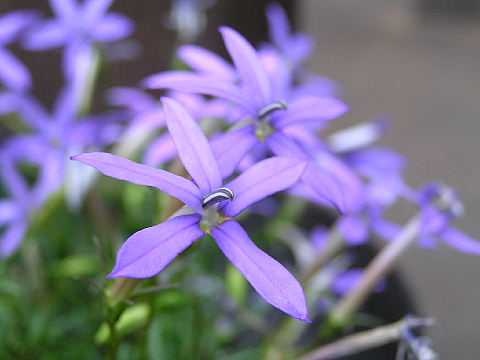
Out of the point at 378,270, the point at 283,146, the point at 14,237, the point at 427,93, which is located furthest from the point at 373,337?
the point at 427,93

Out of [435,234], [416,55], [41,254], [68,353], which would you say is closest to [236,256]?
[435,234]

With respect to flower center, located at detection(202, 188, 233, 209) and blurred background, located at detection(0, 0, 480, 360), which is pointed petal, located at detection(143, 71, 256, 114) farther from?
blurred background, located at detection(0, 0, 480, 360)

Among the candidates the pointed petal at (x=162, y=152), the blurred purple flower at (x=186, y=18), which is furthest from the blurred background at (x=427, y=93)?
the pointed petal at (x=162, y=152)

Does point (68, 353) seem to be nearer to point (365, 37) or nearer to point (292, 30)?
point (292, 30)

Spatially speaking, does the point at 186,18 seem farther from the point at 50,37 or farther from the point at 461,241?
the point at 461,241

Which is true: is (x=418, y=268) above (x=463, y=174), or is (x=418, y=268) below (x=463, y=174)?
below

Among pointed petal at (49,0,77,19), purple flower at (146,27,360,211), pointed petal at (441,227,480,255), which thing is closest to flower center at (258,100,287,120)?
purple flower at (146,27,360,211)

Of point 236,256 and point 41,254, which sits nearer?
point 236,256
